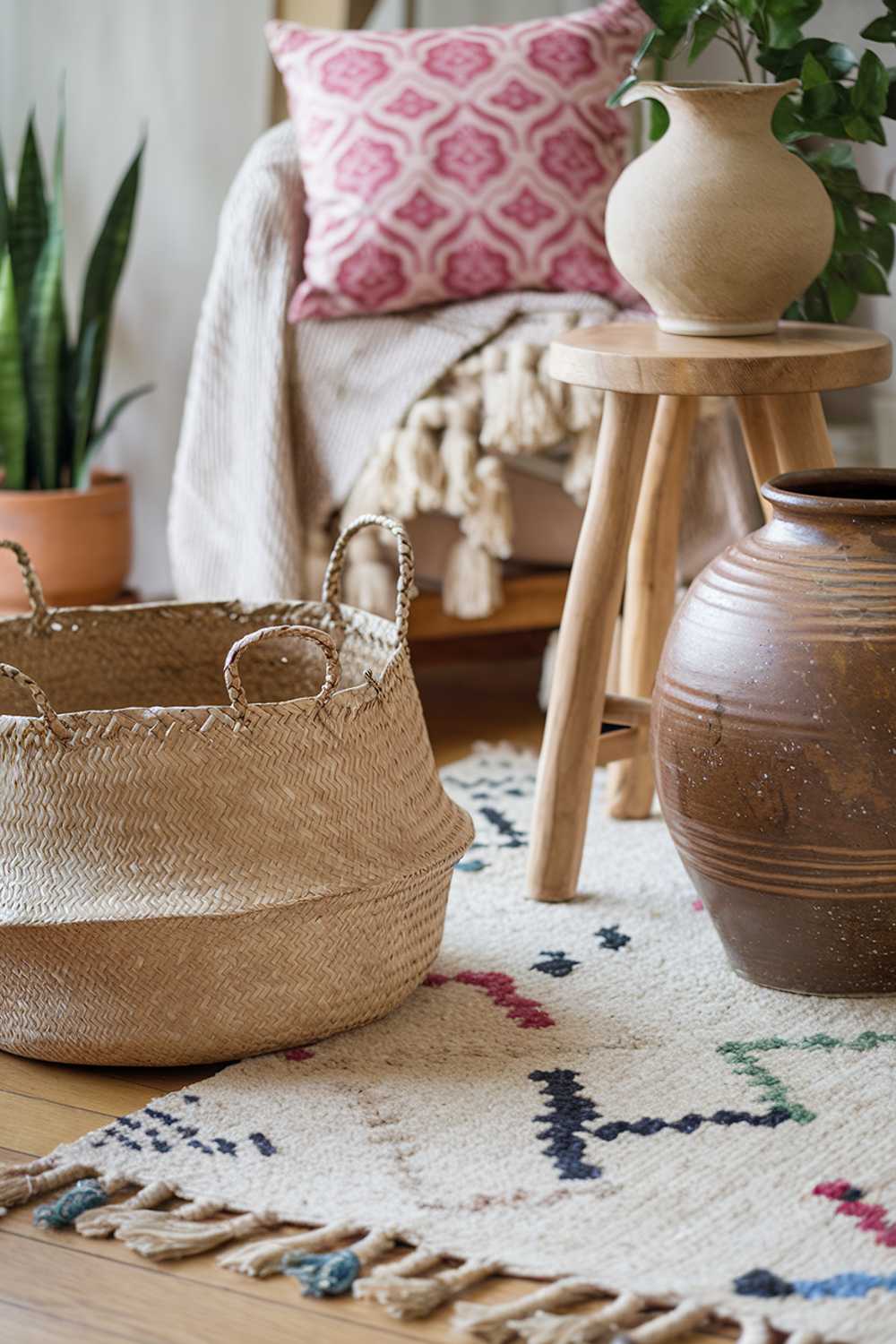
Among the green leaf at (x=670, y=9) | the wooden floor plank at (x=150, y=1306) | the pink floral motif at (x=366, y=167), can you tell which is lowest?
the wooden floor plank at (x=150, y=1306)

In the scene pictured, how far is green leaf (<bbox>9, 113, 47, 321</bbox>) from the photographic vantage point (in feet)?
7.45

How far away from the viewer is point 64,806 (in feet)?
3.79

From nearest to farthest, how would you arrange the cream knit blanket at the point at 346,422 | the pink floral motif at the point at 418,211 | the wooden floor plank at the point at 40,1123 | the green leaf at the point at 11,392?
1. the wooden floor plank at the point at 40,1123
2. the cream knit blanket at the point at 346,422
3. the pink floral motif at the point at 418,211
4. the green leaf at the point at 11,392

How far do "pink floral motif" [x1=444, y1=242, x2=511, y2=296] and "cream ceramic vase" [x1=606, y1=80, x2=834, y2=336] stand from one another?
0.50 meters

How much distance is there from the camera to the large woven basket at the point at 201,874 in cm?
114

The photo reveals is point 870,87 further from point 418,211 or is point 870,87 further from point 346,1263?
point 346,1263

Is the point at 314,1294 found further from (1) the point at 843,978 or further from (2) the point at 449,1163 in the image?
(1) the point at 843,978

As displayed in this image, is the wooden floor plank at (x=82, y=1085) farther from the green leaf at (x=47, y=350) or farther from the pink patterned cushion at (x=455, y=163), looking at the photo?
the green leaf at (x=47, y=350)

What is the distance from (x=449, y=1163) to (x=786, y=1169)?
0.21m

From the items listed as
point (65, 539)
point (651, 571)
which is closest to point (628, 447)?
point (651, 571)

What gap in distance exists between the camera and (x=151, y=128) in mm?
2551

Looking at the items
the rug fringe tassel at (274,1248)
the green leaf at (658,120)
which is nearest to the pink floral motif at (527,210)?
the green leaf at (658,120)

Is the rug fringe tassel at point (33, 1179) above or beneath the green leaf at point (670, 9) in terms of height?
beneath

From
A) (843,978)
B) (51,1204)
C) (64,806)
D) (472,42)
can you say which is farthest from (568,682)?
(472,42)
